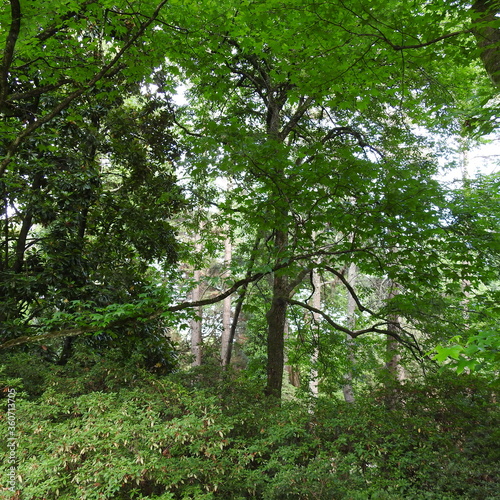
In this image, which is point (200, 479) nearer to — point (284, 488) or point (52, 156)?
point (284, 488)

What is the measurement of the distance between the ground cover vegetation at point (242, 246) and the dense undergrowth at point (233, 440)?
1.0 inches

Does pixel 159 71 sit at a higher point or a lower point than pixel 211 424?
higher

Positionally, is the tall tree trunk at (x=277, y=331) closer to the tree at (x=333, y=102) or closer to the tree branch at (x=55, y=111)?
the tree at (x=333, y=102)

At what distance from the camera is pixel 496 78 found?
3.03m

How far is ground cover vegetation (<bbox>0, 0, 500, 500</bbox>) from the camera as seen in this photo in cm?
310

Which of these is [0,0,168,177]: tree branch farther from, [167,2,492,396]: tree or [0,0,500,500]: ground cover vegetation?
[167,2,492,396]: tree

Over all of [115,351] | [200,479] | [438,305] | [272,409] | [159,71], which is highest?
[159,71]

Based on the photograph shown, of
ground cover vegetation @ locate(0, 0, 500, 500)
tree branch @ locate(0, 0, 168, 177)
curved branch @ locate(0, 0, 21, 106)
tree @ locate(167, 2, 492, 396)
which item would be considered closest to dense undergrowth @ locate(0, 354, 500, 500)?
ground cover vegetation @ locate(0, 0, 500, 500)

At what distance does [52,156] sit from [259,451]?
5.47 meters

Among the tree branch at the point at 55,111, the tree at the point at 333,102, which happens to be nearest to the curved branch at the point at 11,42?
the tree branch at the point at 55,111

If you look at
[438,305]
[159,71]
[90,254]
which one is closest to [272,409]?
[438,305]

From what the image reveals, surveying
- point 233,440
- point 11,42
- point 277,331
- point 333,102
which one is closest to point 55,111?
point 11,42

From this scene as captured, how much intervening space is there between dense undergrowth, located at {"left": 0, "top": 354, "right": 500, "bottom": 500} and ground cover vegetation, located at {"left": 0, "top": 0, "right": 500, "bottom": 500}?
3 centimetres

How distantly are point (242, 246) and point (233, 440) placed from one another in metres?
4.50
